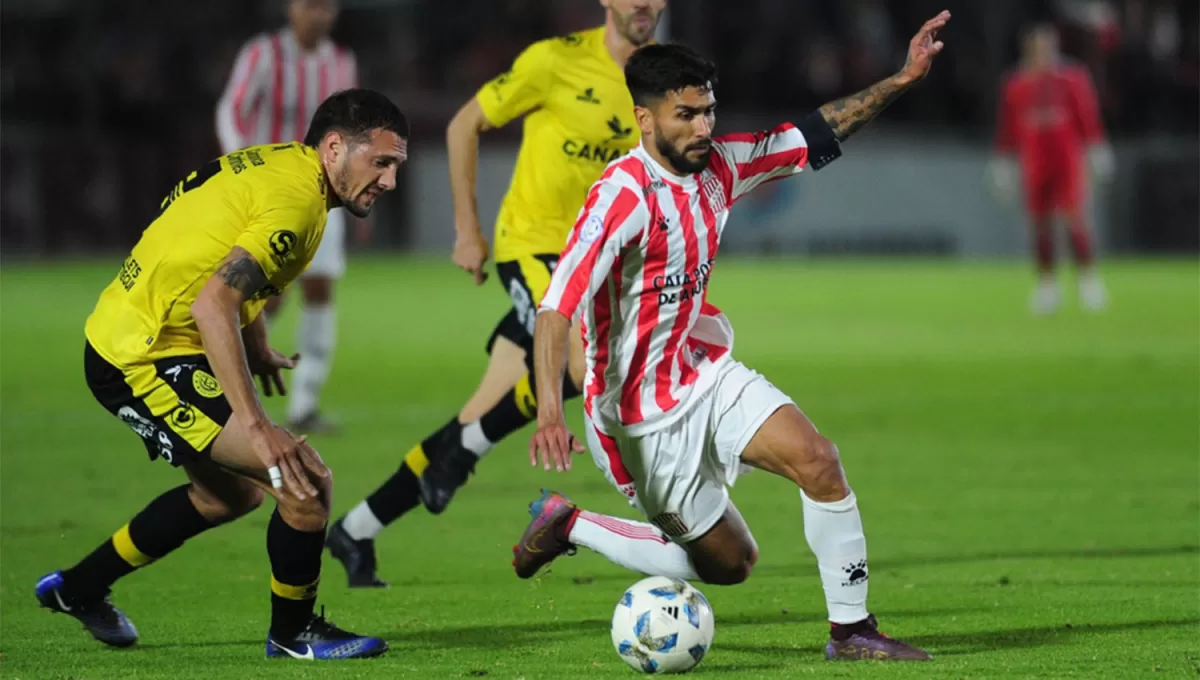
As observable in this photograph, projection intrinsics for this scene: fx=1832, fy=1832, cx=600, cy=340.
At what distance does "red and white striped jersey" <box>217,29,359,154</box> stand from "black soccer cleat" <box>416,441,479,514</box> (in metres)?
4.51

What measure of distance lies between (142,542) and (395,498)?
1330 mm

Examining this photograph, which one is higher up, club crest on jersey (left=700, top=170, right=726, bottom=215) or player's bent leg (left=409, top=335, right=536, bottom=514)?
club crest on jersey (left=700, top=170, right=726, bottom=215)

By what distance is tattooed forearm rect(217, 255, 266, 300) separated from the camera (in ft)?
15.8

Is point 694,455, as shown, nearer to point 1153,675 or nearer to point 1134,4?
point 1153,675

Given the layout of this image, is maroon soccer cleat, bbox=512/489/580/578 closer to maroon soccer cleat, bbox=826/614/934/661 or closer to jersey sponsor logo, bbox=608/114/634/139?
maroon soccer cleat, bbox=826/614/934/661

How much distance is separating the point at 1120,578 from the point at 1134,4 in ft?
80.0

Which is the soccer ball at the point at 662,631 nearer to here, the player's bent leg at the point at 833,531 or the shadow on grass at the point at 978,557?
the player's bent leg at the point at 833,531

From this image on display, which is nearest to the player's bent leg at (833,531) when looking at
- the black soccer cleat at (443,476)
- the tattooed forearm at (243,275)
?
the tattooed forearm at (243,275)

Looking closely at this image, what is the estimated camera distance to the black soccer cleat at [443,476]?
678 centimetres

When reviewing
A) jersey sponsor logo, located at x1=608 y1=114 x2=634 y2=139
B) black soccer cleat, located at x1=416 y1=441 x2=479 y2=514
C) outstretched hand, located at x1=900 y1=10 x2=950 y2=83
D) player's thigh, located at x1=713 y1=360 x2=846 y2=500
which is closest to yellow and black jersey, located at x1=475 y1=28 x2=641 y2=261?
jersey sponsor logo, located at x1=608 y1=114 x2=634 y2=139

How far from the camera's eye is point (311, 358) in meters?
11.0

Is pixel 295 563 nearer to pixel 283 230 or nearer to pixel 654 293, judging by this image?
pixel 283 230

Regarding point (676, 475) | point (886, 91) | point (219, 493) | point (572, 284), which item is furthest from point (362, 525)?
point (886, 91)

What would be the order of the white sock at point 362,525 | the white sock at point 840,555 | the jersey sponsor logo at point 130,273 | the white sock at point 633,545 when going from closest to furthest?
the white sock at point 840,555, the jersey sponsor logo at point 130,273, the white sock at point 633,545, the white sock at point 362,525
